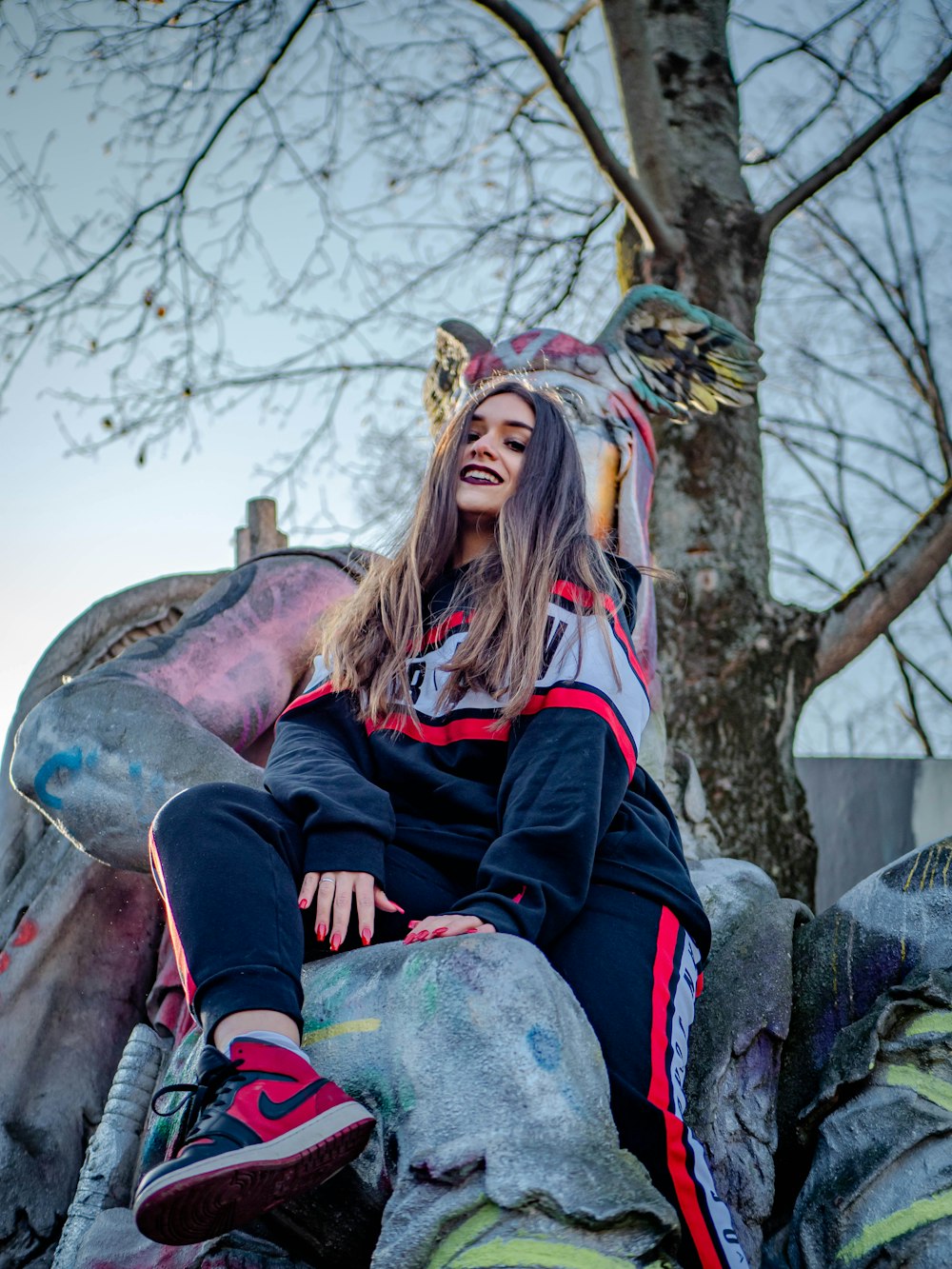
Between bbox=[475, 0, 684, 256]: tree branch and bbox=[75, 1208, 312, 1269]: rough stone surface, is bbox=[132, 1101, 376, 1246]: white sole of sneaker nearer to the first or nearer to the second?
bbox=[75, 1208, 312, 1269]: rough stone surface

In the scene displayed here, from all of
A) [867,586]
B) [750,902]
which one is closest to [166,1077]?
[750,902]

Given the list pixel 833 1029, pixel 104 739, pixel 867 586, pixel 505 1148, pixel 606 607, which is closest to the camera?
pixel 505 1148

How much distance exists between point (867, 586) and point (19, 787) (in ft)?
11.1

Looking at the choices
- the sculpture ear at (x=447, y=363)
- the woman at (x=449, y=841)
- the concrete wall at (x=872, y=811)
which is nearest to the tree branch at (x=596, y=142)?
the sculpture ear at (x=447, y=363)

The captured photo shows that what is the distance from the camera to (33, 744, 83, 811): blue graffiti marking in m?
2.38

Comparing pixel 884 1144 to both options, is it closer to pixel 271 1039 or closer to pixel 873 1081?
pixel 873 1081

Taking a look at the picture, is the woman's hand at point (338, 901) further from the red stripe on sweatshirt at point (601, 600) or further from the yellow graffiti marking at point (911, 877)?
the yellow graffiti marking at point (911, 877)

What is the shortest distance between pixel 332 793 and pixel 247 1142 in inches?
22.8

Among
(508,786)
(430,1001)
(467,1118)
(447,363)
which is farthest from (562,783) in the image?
(447,363)

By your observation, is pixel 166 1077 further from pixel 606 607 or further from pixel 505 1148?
pixel 606 607

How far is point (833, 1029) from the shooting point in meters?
A: 2.05

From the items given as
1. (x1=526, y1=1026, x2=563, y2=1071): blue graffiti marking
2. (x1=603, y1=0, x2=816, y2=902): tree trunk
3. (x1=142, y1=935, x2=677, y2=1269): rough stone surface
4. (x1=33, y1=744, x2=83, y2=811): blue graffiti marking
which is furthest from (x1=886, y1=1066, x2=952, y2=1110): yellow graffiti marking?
(x1=603, y1=0, x2=816, y2=902): tree trunk

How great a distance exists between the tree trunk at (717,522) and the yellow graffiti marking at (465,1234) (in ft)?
9.65

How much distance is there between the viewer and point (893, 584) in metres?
4.98
